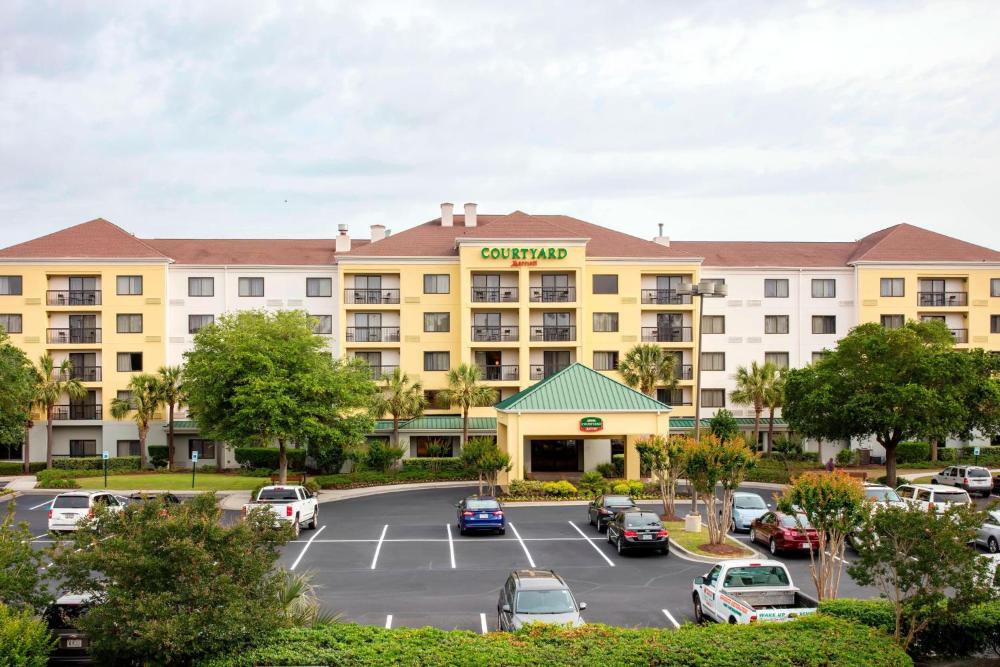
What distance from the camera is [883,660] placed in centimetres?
1323

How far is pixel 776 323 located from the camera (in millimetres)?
61781

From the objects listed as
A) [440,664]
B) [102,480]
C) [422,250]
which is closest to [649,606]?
[440,664]

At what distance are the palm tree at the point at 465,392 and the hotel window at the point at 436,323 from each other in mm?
7503

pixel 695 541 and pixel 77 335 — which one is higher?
pixel 77 335

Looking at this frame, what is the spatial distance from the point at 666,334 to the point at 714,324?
153 inches

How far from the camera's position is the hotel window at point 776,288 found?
202 feet

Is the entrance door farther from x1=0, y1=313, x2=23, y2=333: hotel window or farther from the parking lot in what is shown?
x1=0, y1=313, x2=23, y2=333: hotel window

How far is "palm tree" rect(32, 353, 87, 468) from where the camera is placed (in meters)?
52.6

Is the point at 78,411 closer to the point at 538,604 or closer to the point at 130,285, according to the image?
the point at 130,285

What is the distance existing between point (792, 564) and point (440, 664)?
1722 cm

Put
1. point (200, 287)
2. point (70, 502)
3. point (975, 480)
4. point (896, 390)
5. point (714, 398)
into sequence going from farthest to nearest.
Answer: point (714, 398), point (200, 287), point (975, 480), point (896, 390), point (70, 502)

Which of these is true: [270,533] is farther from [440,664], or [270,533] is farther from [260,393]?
[260,393]

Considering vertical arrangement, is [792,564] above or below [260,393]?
below

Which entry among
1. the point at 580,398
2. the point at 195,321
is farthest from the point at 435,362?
the point at 195,321
